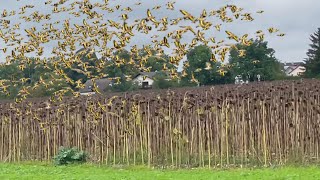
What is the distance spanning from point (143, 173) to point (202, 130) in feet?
8.08

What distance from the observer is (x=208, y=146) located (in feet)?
60.2

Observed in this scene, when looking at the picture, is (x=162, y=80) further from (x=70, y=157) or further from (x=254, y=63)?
(x=254, y=63)

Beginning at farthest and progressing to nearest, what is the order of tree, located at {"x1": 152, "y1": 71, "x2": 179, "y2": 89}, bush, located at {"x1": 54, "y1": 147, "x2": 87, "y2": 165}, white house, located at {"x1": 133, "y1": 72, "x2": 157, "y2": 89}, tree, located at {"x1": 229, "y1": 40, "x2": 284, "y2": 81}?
tree, located at {"x1": 229, "y1": 40, "x2": 284, "y2": 81}
bush, located at {"x1": 54, "y1": 147, "x2": 87, "y2": 165}
tree, located at {"x1": 152, "y1": 71, "x2": 179, "y2": 89}
white house, located at {"x1": 133, "y1": 72, "x2": 157, "y2": 89}

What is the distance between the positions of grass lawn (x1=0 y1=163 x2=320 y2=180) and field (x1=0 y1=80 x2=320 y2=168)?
3.05 ft

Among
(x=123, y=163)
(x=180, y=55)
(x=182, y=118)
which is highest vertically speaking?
(x=180, y=55)

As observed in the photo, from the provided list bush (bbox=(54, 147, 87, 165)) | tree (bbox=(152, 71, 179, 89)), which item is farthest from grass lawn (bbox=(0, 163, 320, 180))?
tree (bbox=(152, 71, 179, 89))

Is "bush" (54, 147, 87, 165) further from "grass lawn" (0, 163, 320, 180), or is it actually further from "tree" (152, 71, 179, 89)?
"tree" (152, 71, 179, 89)

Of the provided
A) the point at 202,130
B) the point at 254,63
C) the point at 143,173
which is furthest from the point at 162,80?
the point at 254,63

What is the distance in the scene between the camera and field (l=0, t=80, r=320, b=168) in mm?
18109

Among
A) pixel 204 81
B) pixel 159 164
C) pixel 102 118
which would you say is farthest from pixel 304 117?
pixel 204 81

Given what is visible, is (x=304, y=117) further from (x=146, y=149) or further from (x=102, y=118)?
(x=102, y=118)

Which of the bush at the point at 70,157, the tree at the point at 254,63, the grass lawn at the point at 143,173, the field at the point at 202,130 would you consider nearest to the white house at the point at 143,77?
the field at the point at 202,130

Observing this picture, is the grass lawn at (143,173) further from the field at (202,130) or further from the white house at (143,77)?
the white house at (143,77)

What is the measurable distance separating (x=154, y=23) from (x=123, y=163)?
9167 millimetres
